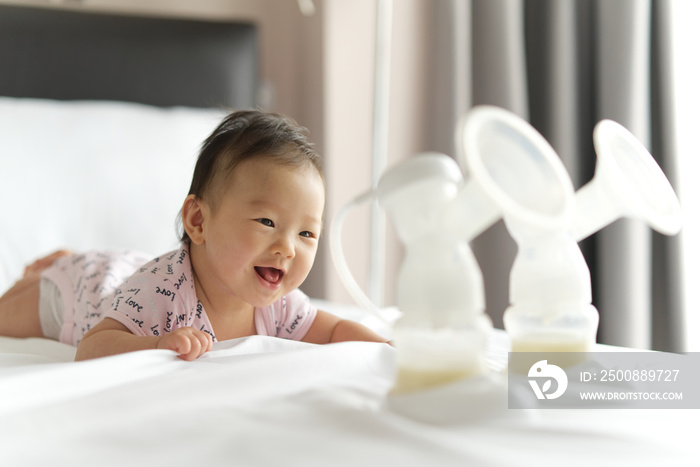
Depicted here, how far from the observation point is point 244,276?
1038 millimetres

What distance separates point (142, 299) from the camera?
1.03m

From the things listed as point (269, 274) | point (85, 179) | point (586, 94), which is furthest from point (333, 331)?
point (586, 94)

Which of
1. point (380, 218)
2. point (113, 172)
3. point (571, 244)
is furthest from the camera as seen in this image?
point (380, 218)

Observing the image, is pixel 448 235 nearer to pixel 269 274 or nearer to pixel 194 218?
pixel 269 274

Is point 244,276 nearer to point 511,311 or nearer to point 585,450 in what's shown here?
point 511,311

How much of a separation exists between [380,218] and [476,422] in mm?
1773

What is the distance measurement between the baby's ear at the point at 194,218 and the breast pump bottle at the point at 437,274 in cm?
57

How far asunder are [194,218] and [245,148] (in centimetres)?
16

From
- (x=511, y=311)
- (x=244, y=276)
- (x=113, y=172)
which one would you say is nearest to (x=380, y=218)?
(x=113, y=172)

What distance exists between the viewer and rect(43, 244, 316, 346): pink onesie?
1.03 m

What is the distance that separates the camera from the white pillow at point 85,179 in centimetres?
170

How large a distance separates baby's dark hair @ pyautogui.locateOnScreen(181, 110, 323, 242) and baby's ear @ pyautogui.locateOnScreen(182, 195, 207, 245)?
0.01 m

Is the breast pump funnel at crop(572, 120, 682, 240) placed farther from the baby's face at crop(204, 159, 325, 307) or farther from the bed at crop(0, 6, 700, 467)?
the baby's face at crop(204, 159, 325, 307)

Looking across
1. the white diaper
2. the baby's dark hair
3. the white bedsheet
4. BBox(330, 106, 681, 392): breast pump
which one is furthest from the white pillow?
BBox(330, 106, 681, 392): breast pump
